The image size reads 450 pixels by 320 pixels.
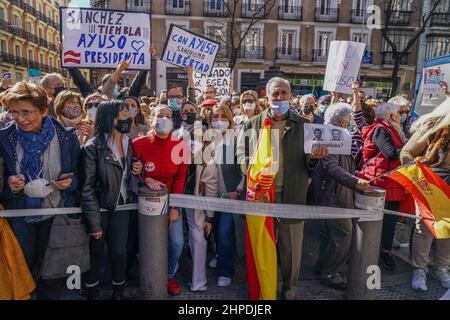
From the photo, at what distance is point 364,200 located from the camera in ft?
10.4

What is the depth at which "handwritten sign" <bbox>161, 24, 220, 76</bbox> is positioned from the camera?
5.78 metres

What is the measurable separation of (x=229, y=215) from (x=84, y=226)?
1424 millimetres

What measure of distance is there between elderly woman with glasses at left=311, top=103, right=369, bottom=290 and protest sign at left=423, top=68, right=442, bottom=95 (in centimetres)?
658

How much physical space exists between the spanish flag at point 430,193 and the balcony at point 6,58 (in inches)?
1623

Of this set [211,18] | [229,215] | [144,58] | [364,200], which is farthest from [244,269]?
[211,18]

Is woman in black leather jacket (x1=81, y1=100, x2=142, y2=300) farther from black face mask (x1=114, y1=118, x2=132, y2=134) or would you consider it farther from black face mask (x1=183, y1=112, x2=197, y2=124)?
black face mask (x1=183, y1=112, x2=197, y2=124)

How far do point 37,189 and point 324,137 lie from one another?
7.67 feet

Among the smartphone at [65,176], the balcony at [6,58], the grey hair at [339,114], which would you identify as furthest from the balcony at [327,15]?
the balcony at [6,58]

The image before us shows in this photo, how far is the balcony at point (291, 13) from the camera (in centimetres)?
2814

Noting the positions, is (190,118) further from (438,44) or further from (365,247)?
(438,44)

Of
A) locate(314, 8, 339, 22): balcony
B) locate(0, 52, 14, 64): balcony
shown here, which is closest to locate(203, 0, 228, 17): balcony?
locate(314, 8, 339, 22): balcony

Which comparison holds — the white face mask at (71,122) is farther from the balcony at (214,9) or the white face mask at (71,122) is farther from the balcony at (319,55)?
the balcony at (319,55)

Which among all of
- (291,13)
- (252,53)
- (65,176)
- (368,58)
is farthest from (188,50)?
(368,58)
